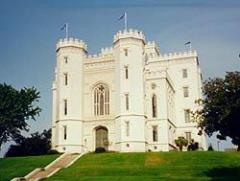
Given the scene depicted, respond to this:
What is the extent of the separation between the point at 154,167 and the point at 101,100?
2429cm

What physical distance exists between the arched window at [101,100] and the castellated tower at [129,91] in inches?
104

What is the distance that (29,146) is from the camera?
69438mm

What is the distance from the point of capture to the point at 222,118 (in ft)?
117

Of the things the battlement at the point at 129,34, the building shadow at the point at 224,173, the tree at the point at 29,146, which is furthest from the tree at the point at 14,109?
the building shadow at the point at 224,173

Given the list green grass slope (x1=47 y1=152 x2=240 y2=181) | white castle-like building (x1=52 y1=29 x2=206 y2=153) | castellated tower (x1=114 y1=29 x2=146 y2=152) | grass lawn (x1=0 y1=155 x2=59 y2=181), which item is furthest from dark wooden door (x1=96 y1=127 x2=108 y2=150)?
grass lawn (x1=0 y1=155 x2=59 y2=181)

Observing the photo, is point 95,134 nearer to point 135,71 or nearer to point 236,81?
point 135,71

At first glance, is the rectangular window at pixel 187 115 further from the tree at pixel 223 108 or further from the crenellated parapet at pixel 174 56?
the tree at pixel 223 108

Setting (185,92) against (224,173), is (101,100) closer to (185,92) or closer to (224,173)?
(185,92)

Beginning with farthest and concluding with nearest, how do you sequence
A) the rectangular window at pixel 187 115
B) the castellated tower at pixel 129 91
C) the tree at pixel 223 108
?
the rectangular window at pixel 187 115, the castellated tower at pixel 129 91, the tree at pixel 223 108

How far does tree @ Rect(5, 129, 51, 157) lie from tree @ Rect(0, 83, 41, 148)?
204cm

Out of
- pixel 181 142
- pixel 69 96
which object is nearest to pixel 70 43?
pixel 69 96

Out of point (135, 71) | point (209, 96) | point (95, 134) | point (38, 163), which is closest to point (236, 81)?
point (209, 96)

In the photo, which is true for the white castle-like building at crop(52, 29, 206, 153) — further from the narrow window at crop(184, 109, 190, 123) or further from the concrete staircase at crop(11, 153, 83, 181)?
the concrete staircase at crop(11, 153, 83, 181)

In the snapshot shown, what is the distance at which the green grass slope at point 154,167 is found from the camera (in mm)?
38219
